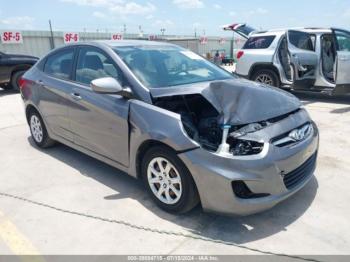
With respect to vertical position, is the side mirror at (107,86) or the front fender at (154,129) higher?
the side mirror at (107,86)

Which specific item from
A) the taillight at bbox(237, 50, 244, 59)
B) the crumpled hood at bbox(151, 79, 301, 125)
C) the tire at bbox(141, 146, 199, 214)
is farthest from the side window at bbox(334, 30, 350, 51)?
the tire at bbox(141, 146, 199, 214)

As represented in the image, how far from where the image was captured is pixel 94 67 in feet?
13.5

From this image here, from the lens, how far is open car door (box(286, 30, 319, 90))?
8305 mm

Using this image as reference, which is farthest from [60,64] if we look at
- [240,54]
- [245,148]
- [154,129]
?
[240,54]

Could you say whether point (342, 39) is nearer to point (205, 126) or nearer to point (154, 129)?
point (205, 126)

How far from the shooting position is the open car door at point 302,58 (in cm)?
830

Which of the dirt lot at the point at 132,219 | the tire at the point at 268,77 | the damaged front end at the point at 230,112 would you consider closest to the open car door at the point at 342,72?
the tire at the point at 268,77

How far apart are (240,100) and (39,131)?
136 inches

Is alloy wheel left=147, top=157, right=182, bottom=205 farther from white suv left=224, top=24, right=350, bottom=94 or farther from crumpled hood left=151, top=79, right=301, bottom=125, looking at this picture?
white suv left=224, top=24, right=350, bottom=94

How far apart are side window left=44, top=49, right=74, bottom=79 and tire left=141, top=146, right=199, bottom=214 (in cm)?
191

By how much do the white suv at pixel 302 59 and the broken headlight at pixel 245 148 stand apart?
5.66 metres

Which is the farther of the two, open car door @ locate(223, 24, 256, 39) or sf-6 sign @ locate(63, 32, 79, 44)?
sf-6 sign @ locate(63, 32, 79, 44)

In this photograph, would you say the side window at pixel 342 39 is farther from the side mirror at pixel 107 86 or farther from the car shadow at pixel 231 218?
the side mirror at pixel 107 86

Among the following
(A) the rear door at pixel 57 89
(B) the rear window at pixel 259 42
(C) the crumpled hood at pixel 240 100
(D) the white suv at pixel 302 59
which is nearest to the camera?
(C) the crumpled hood at pixel 240 100
